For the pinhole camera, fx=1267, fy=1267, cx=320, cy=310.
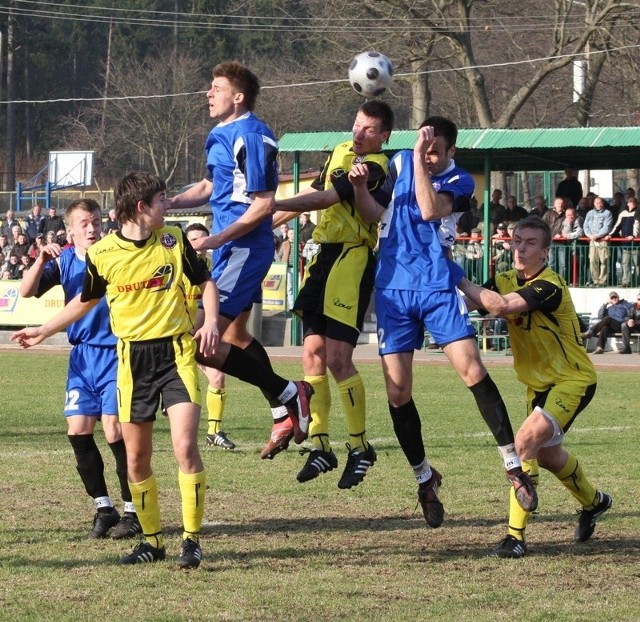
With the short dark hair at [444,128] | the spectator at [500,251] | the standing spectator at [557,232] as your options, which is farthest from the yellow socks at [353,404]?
the spectator at [500,251]

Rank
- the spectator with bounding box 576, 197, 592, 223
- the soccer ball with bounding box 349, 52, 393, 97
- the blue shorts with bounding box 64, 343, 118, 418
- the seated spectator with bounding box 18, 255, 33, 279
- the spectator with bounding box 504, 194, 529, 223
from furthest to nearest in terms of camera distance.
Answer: the seated spectator with bounding box 18, 255, 33, 279
the spectator with bounding box 504, 194, 529, 223
the spectator with bounding box 576, 197, 592, 223
the soccer ball with bounding box 349, 52, 393, 97
the blue shorts with bounding box 64, 343, 118, 418

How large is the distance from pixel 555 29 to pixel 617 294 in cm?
1490

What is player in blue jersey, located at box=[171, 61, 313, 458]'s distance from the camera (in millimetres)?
7648

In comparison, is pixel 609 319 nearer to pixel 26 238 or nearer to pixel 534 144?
pixel 534 144

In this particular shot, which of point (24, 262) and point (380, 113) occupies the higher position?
point (380, 113)

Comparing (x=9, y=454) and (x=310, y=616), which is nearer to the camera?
(x=310, y=616)

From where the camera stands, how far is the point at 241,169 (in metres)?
7.76

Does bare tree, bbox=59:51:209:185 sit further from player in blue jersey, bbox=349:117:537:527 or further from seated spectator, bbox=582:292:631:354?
player in blue jersey, bbox=349:117:537:527

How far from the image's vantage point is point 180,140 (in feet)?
182

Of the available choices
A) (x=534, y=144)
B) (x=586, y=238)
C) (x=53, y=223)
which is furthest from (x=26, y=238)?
(x=586, y=238)

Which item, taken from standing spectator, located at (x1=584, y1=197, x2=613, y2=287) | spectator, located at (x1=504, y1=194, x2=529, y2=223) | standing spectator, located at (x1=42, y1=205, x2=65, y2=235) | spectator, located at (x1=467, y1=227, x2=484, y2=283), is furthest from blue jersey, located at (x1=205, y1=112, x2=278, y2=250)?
standing spectator, located at (x1=42, y1=205, x2=65, y2=235)

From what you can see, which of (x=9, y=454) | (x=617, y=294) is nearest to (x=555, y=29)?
(x=617, y=294)

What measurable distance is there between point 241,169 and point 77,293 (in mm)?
1258

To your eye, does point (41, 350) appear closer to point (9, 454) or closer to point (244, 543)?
point (9, 454)
